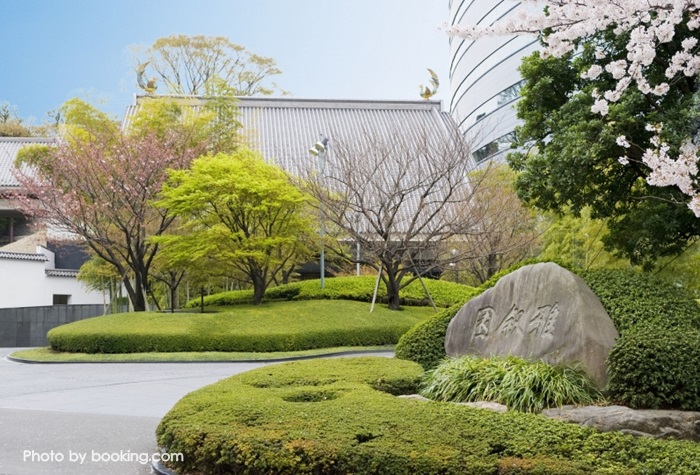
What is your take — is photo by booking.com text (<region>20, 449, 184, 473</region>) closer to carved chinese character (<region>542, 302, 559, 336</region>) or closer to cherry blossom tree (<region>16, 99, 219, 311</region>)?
carved chinese character (<region>542, 302, 559, 336</region>)

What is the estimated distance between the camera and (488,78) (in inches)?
1282

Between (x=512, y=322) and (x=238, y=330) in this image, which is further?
(x=238, y=330)

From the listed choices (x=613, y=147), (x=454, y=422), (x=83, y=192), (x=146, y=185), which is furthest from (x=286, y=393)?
(x=83, y=192)

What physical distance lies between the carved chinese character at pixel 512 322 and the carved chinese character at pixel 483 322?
23 cm

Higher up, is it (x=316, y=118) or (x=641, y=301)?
(x=316, y=118)

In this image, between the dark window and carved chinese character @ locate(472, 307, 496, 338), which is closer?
carved chinese character @ locate(472, 307, 496, 338)

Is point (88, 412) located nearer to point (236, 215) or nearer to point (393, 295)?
point (236, 215)

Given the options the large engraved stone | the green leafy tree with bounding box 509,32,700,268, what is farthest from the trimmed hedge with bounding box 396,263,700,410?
the green leafy tree with bounding box 509,32,700,268

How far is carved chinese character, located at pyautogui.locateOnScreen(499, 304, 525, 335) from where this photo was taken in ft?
26.6

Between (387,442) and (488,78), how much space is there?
2920 cm

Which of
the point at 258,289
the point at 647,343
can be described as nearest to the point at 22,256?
the point at 258,289

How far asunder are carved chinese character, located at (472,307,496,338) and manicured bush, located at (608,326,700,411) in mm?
1907

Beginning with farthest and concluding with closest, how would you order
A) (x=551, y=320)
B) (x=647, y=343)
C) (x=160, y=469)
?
(x=551, y=320), (x=647, y=343), (x=160, y=469)

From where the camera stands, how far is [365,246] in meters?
19.4
